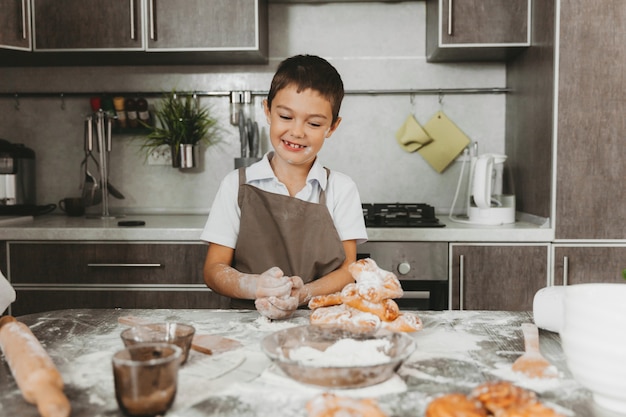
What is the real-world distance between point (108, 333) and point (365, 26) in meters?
1.98

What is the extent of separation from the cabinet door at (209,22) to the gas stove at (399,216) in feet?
2.62

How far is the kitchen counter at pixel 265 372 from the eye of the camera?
0.66 meters

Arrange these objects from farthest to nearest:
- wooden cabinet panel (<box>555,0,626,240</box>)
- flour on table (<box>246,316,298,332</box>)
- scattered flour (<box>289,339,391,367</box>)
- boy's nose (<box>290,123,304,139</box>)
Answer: wooden cabinet panel (<box>555,0,626,240</box>) → boy's nose (<box>290,123,304,139</box>) → flour on table (<box>246,316,298,332</box>) → scattered flour (<box>289,339,391,367</box>)

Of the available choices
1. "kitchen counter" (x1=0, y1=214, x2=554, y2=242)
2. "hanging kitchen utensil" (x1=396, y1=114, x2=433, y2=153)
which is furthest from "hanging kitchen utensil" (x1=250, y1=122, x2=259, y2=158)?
"hanging kitchen utensil" (x1=396, y1=114, x2=433, y2=153)

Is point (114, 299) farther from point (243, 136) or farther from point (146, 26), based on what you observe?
point (146, 26)

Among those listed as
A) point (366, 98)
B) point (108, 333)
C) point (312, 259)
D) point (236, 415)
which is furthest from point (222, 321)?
point (366, 98)

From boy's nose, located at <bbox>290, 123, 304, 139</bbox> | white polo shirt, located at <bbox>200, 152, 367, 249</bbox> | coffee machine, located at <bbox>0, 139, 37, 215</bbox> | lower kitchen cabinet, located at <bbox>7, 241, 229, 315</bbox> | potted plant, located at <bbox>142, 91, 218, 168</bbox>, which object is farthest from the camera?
potted plant, located at <bbox>142, 91, 218, 168</bbox>

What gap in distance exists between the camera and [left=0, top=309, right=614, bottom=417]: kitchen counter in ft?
2.17

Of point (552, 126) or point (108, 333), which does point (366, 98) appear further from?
point (108, 333)

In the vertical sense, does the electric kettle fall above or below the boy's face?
below

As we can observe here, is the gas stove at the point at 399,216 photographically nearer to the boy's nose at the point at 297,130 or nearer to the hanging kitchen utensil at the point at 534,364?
the boy's nose at the point at 297,130

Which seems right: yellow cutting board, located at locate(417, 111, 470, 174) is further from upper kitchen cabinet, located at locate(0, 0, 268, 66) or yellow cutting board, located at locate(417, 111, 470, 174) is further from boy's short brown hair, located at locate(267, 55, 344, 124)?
boy's short brown hair, located at locate(267, 55, 344, 124)

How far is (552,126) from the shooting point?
2014mm

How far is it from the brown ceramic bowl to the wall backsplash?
184cm
